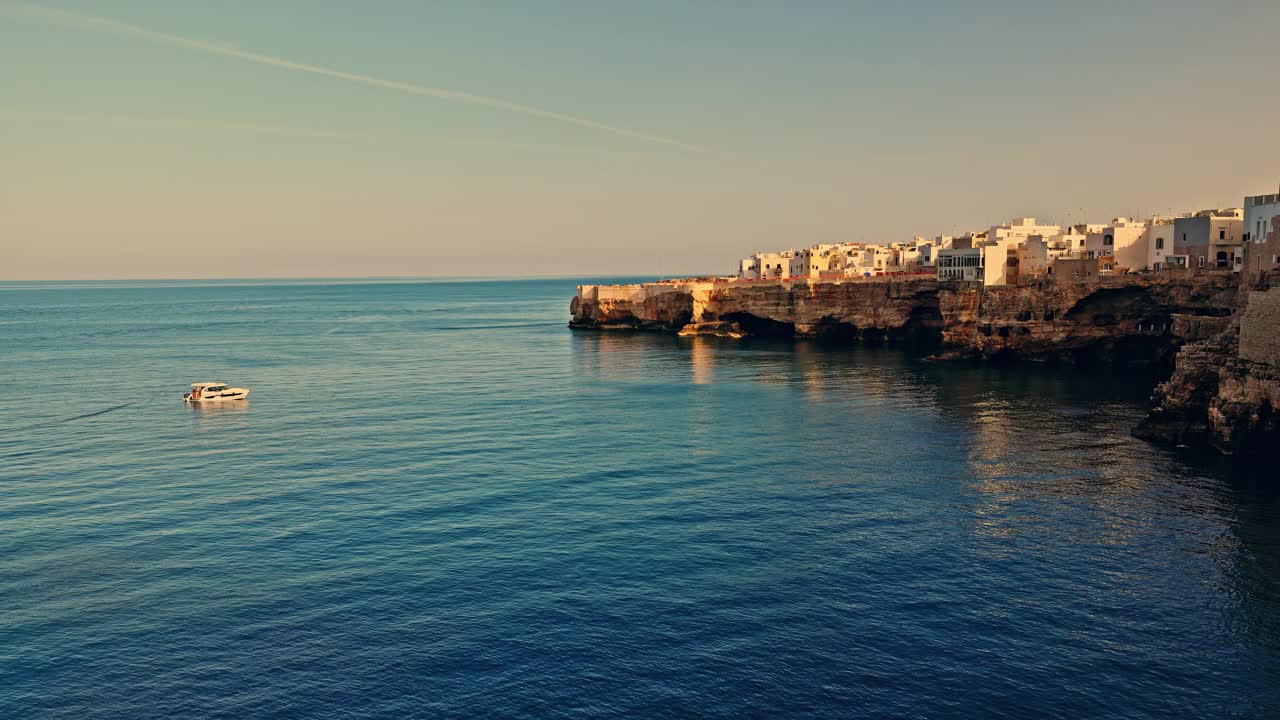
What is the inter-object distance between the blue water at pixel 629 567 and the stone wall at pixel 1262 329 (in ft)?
31.5

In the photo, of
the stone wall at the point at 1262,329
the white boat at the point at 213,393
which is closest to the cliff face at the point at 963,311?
the stone wall at the point at 1262,329

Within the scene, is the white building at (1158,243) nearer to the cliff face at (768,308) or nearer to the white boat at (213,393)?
the cliff face at (768,308)

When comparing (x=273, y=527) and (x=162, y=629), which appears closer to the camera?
(x=162, y=629)

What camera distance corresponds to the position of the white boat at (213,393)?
92.9 meters

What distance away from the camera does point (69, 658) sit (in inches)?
1324

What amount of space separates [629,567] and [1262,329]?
51.2m

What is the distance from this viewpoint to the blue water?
3164 centimetres

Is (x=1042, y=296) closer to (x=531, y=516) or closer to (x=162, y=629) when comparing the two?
(x=531, y=516)

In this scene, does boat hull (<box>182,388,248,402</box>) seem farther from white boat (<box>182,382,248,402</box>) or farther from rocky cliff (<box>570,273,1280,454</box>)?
rocky cliff (<box>570,273,1280,454</box>)

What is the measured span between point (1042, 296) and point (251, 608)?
374 feet

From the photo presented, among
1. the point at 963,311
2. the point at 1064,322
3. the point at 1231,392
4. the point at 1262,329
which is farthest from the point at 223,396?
the point at 1064,322

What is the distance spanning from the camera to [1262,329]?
62344 millimetres

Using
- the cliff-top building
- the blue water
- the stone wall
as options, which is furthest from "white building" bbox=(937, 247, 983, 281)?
the stone wall

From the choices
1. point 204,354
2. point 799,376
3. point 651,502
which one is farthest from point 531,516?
point 204,354
